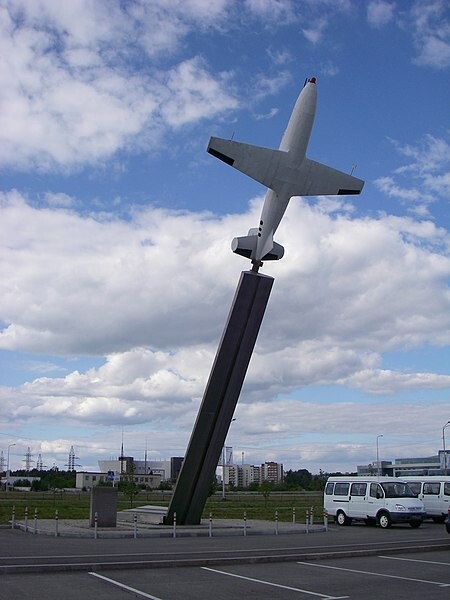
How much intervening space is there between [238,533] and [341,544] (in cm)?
476

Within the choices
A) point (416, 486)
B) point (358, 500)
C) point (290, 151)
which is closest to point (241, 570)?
point (358, 500)

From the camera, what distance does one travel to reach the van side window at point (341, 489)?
92.1 feet

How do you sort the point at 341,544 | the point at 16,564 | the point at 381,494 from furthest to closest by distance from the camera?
the point at 381,494, the point at 341,544, the point at 16,564

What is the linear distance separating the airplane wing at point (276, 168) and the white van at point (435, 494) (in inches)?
527

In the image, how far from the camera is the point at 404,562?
51.4 feet

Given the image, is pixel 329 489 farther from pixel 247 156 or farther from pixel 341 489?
pixel 247 156

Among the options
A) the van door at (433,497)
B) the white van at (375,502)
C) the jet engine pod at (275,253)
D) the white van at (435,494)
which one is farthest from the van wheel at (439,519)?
the jet engine pod at (275,253)

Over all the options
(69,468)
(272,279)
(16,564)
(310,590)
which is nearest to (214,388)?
(272,279)

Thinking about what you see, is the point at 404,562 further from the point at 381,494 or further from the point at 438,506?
the point at 438,506

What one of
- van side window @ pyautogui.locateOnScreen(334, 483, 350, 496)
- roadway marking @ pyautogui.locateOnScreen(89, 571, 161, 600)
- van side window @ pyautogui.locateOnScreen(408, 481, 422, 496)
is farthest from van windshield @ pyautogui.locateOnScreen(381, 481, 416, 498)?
roadway marking @ pyautogui.locateOnScreen(89, 571, 161, 600)

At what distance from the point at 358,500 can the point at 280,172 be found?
1280cm

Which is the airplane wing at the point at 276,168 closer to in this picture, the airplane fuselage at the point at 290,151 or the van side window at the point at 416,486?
the airplane fuselage at the point at 290,151

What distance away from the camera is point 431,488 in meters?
30.2

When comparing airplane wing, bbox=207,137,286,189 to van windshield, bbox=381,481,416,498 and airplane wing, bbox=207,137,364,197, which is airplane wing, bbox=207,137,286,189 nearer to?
airplane wing, bbox=207,137,364,197
